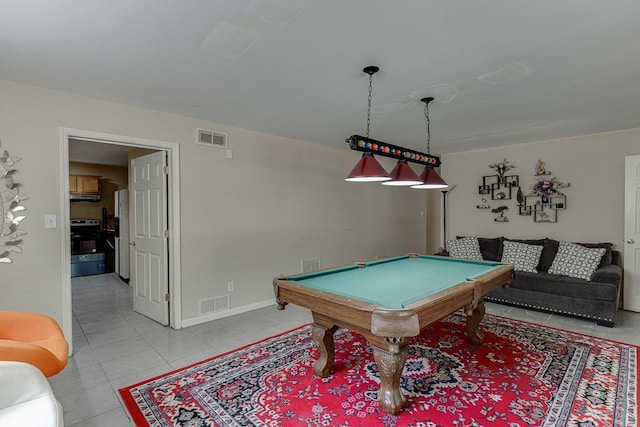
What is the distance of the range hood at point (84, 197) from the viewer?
6.64m

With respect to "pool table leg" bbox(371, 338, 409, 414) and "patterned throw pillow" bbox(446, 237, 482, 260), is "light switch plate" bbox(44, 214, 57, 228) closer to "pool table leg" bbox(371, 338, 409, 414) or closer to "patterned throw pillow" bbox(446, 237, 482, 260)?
"pool table leg" bbox(371, 338, 409, 414)

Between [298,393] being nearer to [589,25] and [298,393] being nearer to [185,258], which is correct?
[185,258]

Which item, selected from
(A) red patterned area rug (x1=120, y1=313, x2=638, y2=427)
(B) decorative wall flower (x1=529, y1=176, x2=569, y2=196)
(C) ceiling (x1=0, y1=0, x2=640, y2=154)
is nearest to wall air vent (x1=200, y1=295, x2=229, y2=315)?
(A) red patterned area rug (x1=120, y1=313, x2=638, y2=427)

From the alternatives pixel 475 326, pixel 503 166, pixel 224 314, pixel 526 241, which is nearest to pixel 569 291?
pixel 526 241

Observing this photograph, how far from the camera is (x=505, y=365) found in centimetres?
260

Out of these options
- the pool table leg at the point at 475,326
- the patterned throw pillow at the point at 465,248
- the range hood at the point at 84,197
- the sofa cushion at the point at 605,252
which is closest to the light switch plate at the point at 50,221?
the pool table leg at the point at 475,326

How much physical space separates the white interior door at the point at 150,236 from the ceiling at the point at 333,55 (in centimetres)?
86

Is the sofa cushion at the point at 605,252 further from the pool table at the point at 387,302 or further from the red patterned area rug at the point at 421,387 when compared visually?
the pool table at the point at 387,302

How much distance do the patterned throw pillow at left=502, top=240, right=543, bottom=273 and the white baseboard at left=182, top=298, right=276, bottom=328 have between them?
350cm

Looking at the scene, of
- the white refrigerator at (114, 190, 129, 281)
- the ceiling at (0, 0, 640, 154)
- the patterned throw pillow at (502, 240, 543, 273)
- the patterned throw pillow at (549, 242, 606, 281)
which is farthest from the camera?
the white refrigerator at (114, 190, 129, 281)

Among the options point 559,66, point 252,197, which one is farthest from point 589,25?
point 252,197

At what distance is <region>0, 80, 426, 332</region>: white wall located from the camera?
2.70 metres

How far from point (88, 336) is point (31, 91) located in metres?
2.45

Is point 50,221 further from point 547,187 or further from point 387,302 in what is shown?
point 547,187
